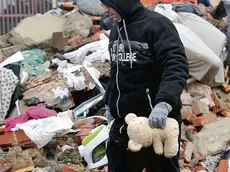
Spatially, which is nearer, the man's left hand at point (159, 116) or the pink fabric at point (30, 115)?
the man's left hand at point (159, 116)

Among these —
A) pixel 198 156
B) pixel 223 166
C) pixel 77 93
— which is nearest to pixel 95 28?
pixel 77 93

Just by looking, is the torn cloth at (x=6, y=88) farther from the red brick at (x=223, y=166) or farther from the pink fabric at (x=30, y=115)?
the red brick at (x=223, y=166)

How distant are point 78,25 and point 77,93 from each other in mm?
1471

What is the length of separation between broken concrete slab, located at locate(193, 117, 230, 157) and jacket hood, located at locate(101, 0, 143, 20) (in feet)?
8.89

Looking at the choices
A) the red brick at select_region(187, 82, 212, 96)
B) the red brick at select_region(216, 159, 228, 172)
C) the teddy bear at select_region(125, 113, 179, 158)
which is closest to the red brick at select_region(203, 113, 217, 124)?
the red brick at select_region(187, 82, 212, 96)

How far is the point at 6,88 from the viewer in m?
5.84

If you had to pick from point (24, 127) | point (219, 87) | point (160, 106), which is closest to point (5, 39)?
point (24, 127)

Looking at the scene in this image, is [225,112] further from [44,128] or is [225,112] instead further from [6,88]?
[6,88]

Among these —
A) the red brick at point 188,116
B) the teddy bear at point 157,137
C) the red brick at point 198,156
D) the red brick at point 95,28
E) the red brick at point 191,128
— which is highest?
the teddy bear at point 157,137

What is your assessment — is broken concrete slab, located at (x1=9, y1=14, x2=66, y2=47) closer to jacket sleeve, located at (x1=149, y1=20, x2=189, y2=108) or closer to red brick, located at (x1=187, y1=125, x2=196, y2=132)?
red brick, located at (x1=187, y1=125, x2=196, y2=132)

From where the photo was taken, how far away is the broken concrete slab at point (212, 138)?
17.9ft

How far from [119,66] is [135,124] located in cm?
49

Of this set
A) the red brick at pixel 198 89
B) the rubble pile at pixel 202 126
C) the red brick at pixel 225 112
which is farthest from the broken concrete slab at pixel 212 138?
the red brick at pixel 198 89

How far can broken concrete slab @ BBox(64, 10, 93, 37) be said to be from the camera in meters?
7.18
